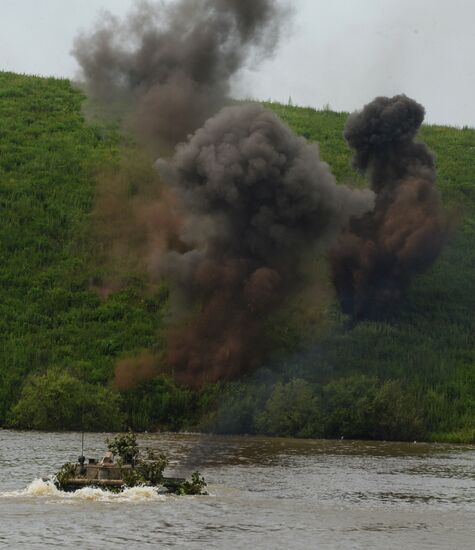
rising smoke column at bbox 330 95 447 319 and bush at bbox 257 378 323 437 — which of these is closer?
bush at bbox 257 378 323 437

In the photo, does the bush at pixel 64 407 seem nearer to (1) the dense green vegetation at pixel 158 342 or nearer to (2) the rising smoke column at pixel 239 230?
(1) the dense green vegetation at pixel 158 342

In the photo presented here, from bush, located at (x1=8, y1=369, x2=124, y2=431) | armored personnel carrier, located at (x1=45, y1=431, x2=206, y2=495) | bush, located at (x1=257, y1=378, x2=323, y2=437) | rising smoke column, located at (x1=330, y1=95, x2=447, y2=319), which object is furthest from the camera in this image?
rising smoke column, located at (x1=330, y1=95, x2=447, y2=319)

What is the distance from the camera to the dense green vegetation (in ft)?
253

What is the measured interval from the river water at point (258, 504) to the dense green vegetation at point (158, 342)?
9.04 m

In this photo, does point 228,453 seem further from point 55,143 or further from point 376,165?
point 55,143

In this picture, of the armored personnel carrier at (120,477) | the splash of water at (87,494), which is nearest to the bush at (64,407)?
the armored personnel carrier at (120,477)

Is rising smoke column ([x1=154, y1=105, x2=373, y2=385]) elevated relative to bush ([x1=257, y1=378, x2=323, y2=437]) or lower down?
elevated

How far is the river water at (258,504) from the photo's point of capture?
1523 inches

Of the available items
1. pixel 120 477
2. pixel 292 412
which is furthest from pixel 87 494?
pixel 292 412

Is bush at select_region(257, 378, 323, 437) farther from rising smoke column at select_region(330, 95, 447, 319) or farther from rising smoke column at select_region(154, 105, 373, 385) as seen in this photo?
rising smoke column at select_region(330, 95, 447, 319)

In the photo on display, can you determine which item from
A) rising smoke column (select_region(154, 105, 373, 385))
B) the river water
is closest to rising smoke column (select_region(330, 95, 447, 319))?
rising smoke column (select_region(154, 105, 373, 385))

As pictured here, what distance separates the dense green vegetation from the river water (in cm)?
904

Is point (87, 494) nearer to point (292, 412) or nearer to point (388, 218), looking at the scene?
point (292, 412)

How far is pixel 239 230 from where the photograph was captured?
72.3 meters
